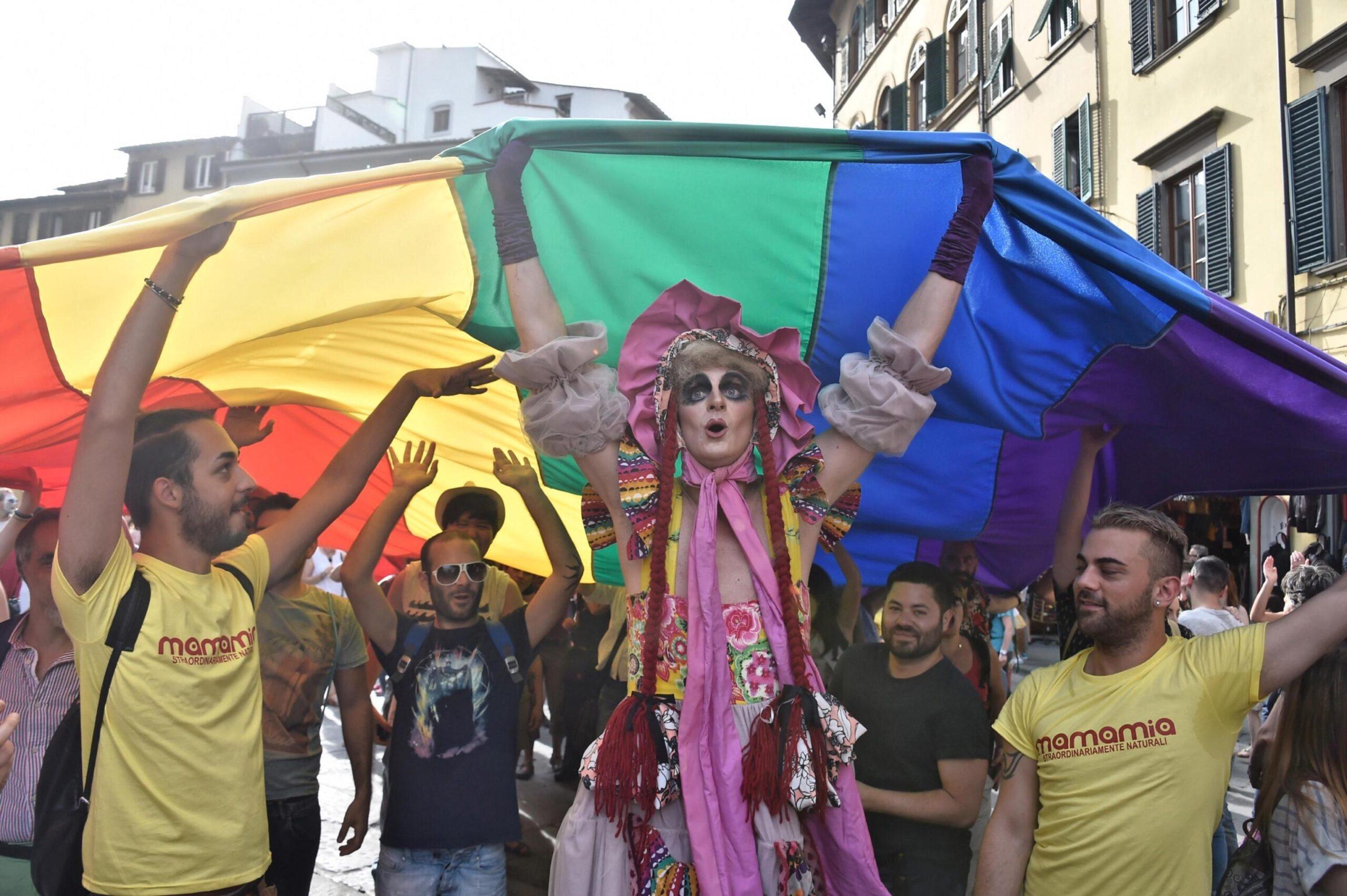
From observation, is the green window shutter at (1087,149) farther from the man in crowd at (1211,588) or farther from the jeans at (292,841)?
the jeans at (292,841)

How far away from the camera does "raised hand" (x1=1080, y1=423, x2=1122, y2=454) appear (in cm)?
345

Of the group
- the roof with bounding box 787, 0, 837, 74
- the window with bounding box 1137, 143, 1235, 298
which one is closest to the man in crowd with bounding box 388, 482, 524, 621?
the window with bounding box 1137, 143, 1235, 298

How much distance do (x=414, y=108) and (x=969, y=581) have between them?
2915 cm

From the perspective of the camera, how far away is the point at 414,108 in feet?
98.6

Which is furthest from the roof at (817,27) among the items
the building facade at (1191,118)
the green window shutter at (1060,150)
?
the green window shutter at (1060,150)

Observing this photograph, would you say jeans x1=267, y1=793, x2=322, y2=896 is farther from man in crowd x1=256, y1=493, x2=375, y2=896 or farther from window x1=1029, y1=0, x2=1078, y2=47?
window x1=1029, y1=0, x2=1078, y2=47

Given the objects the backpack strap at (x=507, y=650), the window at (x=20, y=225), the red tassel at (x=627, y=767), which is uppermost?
the window at (x=20, y=225)

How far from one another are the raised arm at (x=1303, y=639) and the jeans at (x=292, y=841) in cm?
267

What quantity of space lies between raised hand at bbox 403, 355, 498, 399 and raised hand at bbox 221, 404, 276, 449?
0.64 metres

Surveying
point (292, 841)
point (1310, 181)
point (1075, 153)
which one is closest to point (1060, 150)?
point (1075, 153)

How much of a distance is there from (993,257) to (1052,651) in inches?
451

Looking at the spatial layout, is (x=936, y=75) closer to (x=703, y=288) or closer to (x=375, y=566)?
(x=703, y=288)

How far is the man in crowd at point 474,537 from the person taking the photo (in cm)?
378

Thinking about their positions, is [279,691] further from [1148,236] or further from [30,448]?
[1148,236]
